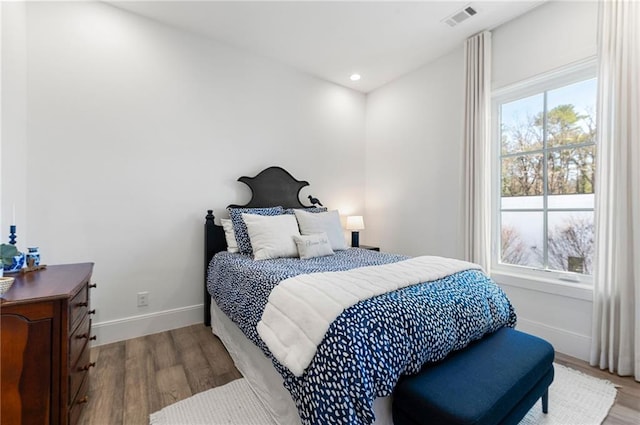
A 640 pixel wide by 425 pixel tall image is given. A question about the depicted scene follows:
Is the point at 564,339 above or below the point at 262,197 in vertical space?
below

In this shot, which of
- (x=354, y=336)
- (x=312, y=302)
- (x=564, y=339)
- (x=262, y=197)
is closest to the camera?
(x=354, y=336)

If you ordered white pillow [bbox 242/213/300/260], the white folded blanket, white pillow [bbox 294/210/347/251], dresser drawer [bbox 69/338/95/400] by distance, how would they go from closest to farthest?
the white folded blanket → dresser drawer [bbox 69/338/95/400] → white pillow [bbox 242/213/300/260] → white pillow [bbox 294/210/347/251]

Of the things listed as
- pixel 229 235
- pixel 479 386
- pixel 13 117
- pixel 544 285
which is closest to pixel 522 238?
pixel 544 285

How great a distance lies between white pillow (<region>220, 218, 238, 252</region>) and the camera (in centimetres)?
267

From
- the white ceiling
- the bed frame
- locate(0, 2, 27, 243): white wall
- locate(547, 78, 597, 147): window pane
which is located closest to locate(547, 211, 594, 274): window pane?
locate(547, 78, 597, 147): window pane

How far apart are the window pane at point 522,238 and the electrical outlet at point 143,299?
3.38 m

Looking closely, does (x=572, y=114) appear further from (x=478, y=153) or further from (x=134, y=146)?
(x=134, y=146)

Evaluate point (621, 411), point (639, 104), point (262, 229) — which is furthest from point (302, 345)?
point (639, 104)

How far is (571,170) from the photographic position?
2.36m

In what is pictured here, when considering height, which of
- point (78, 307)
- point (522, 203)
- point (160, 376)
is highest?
point (522, 203)

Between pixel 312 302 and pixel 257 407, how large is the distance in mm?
830

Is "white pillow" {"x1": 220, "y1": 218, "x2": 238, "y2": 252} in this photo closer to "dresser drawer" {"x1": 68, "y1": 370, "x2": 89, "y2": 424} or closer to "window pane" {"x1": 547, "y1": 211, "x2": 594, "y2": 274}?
"dresser drawer" {"x1": 68, "y1": 370, "x2": 89, "y2": 424}

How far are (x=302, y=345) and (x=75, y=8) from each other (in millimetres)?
3078

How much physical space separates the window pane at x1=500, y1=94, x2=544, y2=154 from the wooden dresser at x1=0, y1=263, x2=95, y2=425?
348cm
